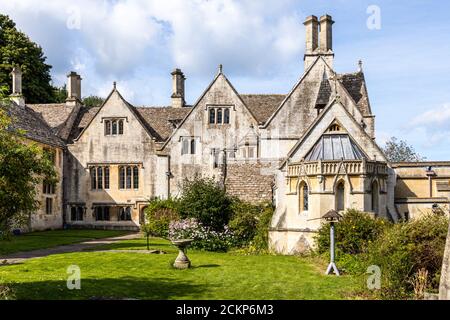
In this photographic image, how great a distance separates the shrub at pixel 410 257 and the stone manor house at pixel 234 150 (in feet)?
26.8

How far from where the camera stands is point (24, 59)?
2223 inches

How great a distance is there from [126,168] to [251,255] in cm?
1944

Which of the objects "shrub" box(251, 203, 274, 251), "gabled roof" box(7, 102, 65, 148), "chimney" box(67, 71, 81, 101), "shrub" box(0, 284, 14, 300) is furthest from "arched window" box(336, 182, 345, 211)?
"chimney" box(67, 71, 81, 101)

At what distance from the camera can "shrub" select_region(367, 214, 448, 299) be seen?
15969 millimetres

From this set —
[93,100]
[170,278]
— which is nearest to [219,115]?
[170,278]

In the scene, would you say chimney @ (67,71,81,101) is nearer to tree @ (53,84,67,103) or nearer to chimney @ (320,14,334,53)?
tree @ (53,84,67,103)

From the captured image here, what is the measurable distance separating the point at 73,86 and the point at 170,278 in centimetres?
3432

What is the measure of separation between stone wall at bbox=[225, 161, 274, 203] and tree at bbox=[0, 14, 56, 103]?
97.3 feet

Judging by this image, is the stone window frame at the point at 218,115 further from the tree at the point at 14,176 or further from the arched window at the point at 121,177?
the tree at the point at 14,176

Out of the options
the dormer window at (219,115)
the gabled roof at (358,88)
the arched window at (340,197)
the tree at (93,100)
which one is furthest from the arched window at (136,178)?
the tree at (93,100)

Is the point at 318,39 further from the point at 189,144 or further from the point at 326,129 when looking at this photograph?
the point at 189,144

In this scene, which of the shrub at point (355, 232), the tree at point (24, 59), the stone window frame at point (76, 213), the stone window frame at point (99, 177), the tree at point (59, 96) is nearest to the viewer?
the shrub at point (355, 232)

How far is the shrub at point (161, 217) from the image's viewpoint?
3472 cm
